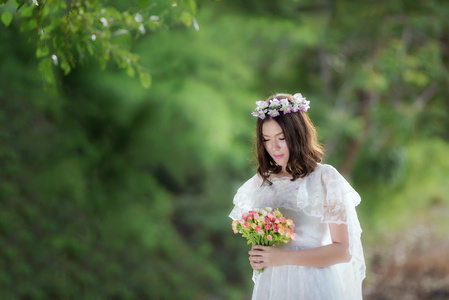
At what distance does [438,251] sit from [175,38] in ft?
24.4

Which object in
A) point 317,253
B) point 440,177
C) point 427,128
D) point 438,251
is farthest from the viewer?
point 438,251

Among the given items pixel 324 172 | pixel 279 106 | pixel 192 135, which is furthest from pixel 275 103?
pixel 192 135

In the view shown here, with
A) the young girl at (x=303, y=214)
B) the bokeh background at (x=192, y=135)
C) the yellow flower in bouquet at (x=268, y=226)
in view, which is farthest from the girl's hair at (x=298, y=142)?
the bokeh background at (x=192, y=135)

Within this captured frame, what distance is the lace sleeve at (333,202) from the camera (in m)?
2.22

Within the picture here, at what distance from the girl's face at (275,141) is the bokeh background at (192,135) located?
11.0ft

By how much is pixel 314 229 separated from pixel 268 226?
0.86 feet

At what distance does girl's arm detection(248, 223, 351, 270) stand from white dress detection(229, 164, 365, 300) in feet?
0.11

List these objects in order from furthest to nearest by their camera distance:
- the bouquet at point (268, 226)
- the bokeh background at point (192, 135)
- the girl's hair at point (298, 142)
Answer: the bokeh background at point (192, 135)
the girl's hair at point (298, 142)
the bouquet at point (268, 226)

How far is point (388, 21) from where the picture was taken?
7.77 meters

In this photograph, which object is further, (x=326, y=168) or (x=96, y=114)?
(x=96, y=114)

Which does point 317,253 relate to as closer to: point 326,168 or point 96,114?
point 326,168

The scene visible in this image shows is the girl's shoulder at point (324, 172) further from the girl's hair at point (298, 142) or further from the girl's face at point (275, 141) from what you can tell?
the girl's face at point (275, 141)

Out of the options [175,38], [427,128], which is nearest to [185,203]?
[175,38]

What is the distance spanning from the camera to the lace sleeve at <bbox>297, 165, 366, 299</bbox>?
222 centimetres
